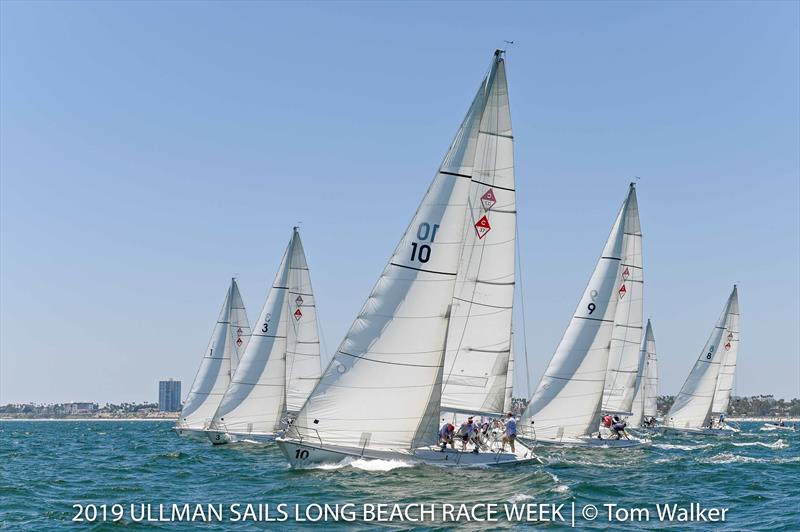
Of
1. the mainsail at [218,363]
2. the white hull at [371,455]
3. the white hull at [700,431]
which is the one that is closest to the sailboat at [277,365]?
the mainsail at [218,363]

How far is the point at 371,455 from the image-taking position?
28.6 meters

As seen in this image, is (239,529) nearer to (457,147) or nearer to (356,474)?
(356,474)

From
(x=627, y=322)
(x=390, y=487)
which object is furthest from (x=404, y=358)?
(x=627, y=322)

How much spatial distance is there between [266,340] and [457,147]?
2173 centimetres

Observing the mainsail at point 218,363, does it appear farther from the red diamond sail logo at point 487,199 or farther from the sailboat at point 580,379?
the red diamond sail logo at point 487,199

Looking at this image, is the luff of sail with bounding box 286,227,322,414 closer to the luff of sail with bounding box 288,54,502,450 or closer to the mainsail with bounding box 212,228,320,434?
the mainsail with bounding box 212,228,320,434

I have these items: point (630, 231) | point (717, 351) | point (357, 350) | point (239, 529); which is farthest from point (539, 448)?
point (717, 351)

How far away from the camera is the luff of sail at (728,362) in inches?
2852

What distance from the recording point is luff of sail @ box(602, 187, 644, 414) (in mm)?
47562

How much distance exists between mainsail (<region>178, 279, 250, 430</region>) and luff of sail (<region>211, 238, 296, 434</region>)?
433 inches

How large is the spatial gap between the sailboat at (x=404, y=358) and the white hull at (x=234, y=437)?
60.4 feet

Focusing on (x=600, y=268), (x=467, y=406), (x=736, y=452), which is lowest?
(x=736, y=452)

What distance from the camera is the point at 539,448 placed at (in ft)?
143

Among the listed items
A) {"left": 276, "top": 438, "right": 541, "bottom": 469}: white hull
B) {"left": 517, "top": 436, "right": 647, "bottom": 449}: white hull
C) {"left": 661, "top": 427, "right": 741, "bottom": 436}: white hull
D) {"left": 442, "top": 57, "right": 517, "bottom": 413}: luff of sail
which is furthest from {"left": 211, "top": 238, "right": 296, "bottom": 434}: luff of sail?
{"left": 661, "top": 427, "right": 741, "bottom": 436}: white hull
